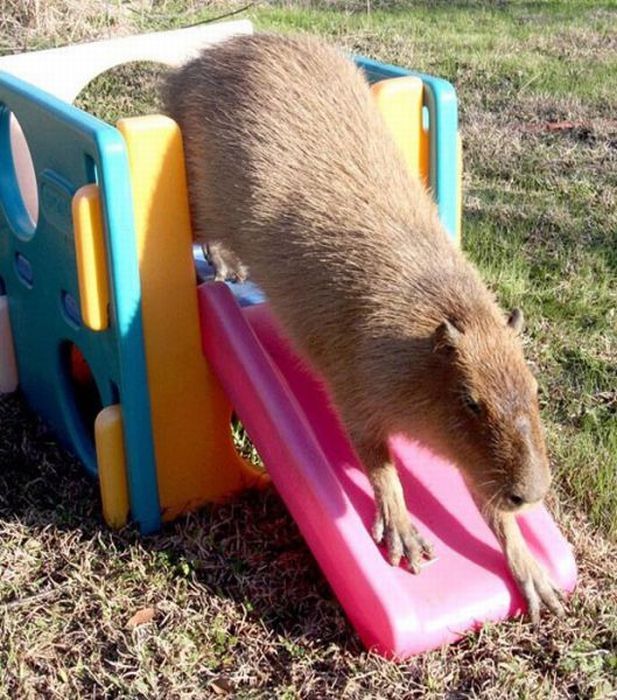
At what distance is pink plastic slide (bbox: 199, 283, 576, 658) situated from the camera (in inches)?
99.0

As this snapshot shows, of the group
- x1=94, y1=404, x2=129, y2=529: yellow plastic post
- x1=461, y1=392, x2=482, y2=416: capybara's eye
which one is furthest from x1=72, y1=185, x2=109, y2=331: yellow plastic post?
x1=461, y1=392, x2=482, y2=416: capybara's eye

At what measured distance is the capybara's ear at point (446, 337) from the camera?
2.38 metres

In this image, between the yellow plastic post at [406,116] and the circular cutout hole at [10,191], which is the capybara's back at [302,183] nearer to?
the yellow plastic post at [406,116]

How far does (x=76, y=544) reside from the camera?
9.57 ft

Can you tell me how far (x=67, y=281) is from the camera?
3.04m

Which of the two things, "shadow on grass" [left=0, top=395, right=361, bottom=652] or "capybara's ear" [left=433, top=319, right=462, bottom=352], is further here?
"shadow on grass" [left=0, top=395, right=361, bottom=652]

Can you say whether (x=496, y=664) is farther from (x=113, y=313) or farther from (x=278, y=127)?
(x=278, y=127)

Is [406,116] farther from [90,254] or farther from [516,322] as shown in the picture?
[90,254]

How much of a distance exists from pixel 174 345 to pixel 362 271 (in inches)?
22.8

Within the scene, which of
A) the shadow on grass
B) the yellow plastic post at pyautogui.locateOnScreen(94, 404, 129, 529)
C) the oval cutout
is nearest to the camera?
the shadow on grass

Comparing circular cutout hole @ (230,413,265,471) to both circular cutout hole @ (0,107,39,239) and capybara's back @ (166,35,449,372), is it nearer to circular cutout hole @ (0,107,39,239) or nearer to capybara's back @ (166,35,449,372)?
capybara's back @ (166,35,449,372)

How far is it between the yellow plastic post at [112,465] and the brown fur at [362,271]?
1.77 feet

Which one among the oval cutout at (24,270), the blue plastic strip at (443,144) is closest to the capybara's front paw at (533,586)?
the blue plastic strip at (443,144)

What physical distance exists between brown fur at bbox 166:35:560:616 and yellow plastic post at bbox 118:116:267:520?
0.70 feet
